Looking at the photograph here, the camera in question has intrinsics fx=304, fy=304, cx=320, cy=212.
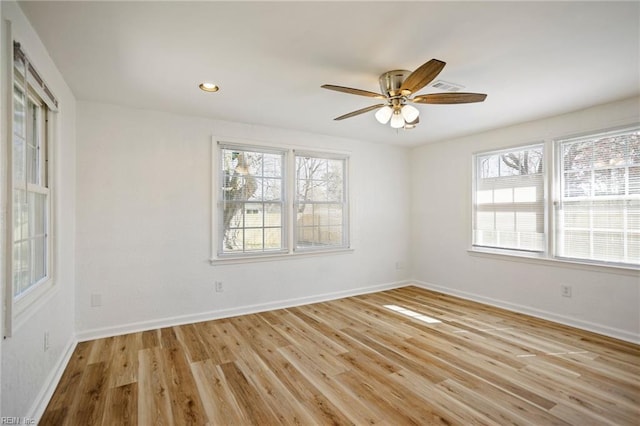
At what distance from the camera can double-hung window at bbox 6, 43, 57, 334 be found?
1.67 m

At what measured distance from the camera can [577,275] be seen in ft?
11.5

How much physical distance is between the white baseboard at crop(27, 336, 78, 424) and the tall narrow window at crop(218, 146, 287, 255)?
1.70m

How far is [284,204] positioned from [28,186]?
2699 mm

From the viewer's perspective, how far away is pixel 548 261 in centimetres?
373

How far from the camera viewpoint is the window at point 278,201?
154 inches

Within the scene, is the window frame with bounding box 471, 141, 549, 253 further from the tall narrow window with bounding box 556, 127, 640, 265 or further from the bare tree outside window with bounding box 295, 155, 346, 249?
the bare tree outside window with bounding box 295, 155, 346, 249

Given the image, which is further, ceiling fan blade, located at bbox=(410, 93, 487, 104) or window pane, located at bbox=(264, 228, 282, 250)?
window pane, located at bbox=(264, 228, 282, 250)

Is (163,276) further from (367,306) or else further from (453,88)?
(453,88)

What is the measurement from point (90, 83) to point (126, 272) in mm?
1912

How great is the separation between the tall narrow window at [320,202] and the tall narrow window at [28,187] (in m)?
2.70

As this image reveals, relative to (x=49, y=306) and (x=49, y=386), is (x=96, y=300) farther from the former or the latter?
(x=49, y=386)

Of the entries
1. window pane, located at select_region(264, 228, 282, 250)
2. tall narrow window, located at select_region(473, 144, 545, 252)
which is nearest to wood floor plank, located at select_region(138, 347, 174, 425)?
window pane, located at select_region(264, 228, 282, 250)

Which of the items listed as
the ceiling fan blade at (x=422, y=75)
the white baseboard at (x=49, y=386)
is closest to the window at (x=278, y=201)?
the white baseboard at (x=49, y=386)

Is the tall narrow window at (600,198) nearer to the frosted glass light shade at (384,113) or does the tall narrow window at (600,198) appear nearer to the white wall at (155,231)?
the frosted glass light shade at (384,113)
